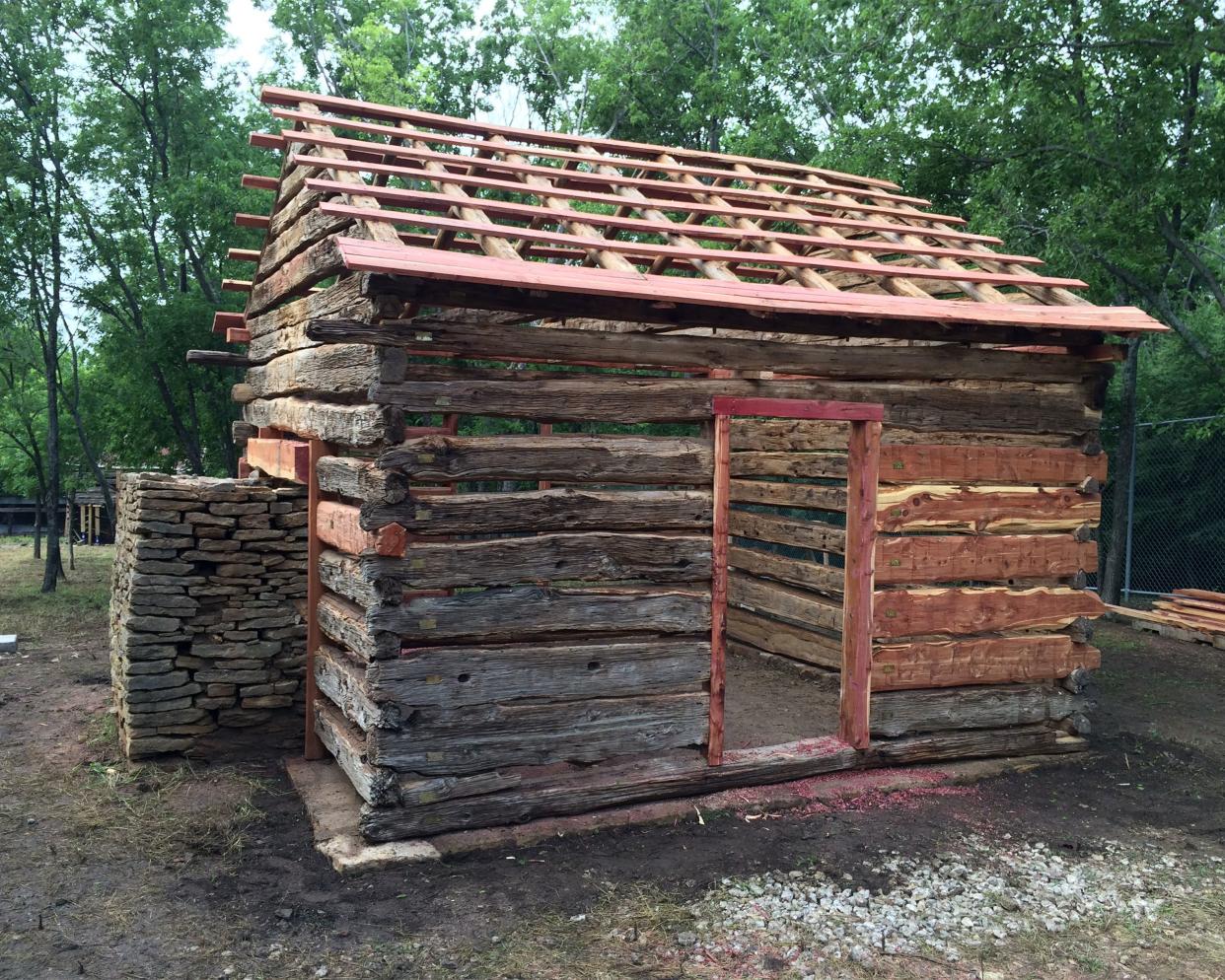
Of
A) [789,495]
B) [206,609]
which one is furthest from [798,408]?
[206,609]

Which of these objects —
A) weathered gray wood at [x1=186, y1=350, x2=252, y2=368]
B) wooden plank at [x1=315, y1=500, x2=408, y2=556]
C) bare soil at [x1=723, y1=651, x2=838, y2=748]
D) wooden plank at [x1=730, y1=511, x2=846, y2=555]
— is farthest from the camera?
weathered gray wood at [x1=186, y1=350, x2=252, y2=368]

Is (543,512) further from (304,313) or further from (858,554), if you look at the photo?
(304,313)

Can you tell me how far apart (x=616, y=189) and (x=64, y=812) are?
564 cm

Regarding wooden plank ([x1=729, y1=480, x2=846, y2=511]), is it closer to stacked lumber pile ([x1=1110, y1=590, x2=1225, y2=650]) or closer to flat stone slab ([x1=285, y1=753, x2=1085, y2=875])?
flat stone slab ([x1=285, y1=753, x2=1085, y2=875])

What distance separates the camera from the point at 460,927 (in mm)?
4621

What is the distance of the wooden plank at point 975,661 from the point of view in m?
6.76

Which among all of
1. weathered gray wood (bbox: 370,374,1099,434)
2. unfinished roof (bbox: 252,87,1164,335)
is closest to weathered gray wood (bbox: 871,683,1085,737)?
weathered gray wood (bbox: 370,374,1099,434)

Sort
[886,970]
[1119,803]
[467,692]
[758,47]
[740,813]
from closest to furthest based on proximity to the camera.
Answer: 1. [886,970]
2. [467,692]
3. [740,813]
4. [1119,803]
5. [758,47]

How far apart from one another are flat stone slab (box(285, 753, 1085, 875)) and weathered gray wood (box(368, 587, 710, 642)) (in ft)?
3.56

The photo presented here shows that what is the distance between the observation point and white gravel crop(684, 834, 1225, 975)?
4.58 meters

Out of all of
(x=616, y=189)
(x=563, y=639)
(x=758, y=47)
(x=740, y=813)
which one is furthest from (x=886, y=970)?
(x=758, y=47)

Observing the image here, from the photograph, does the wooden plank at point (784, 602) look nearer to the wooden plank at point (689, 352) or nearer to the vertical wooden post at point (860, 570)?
the vertical wooden post at point (860, 570)

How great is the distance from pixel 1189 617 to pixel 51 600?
15.2 meters

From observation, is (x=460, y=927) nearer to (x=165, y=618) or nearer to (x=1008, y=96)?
(x=165, y=618)
